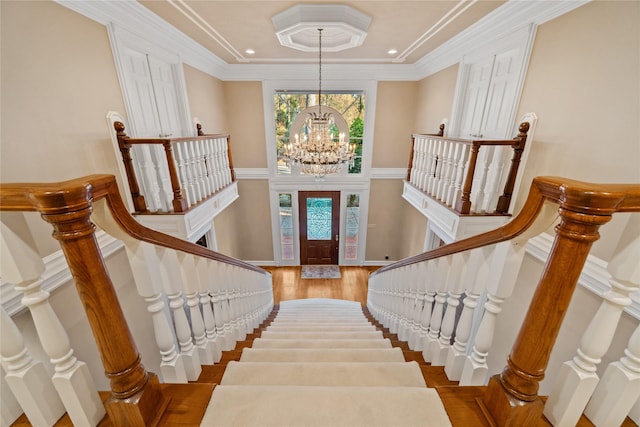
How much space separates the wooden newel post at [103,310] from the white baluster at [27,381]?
184 millimetres

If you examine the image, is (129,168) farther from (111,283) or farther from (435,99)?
(435,99)

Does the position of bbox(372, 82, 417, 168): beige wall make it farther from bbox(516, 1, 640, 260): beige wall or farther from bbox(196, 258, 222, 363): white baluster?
bbox(196, 258, 222, 363): white baluster

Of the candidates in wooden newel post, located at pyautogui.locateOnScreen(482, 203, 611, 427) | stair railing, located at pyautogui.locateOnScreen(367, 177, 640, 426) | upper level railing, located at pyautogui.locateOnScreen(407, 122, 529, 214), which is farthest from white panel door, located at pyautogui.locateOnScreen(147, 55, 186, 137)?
wooden newel post, located at pyautogui.locateOnScreen(482, 203, 611, 427)

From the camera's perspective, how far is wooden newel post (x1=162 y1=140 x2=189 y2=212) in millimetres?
2715

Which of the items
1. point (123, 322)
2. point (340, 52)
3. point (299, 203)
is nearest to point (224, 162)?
point (299, 203)

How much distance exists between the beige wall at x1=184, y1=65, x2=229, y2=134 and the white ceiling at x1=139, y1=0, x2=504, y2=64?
0.46 meters

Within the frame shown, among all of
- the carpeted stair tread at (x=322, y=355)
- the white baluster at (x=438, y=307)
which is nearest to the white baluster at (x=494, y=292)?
the white baluster at (x=438, y=307)

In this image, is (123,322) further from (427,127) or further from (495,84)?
(427,127)

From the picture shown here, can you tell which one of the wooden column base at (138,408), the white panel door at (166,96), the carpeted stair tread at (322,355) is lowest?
the carpeted stair tread at (322,355)

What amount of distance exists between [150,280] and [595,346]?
1456 millimetres

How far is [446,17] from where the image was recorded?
280cm

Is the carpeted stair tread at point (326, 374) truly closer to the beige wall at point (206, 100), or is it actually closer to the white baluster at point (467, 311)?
the white baluster at point (467, 311)

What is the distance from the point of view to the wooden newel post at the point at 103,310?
61cm

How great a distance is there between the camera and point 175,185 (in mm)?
2834
